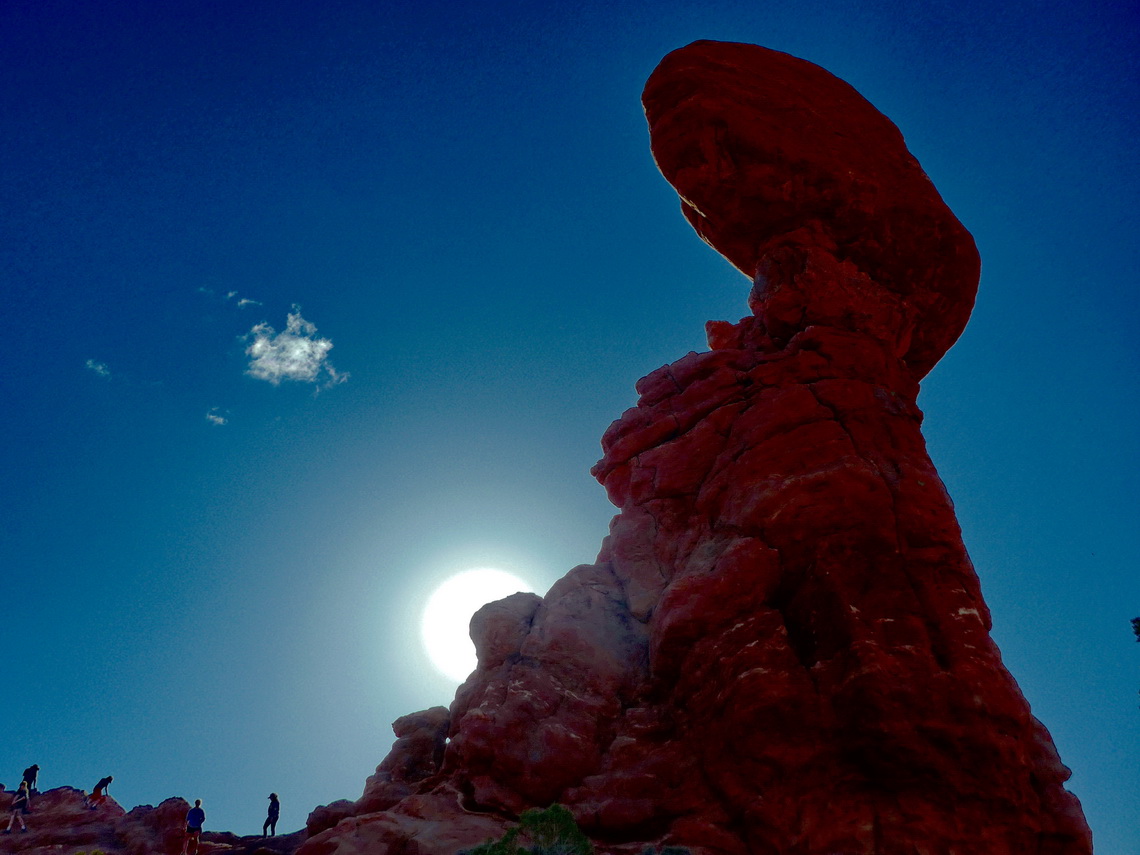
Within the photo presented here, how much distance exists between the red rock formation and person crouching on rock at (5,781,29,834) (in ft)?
63.6

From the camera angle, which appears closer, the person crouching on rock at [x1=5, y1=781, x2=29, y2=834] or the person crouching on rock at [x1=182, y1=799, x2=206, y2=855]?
the person crouching on rock at [x1=182, y1=799, x2=206, y2=855]

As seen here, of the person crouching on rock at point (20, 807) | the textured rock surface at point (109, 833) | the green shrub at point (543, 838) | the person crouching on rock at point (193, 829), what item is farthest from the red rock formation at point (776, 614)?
the person crouching on rock at point (20, 807)

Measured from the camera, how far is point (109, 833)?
A: 100ft

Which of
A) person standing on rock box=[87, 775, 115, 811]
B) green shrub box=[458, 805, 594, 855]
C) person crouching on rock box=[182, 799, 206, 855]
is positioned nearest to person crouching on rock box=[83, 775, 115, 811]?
person standing on rock box=[87, 775, 115, 811]

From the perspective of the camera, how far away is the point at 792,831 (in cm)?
1853

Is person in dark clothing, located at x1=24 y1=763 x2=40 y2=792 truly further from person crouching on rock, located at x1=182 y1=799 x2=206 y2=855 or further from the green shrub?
the green shrub

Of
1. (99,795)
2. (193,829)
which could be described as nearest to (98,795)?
(99,795)

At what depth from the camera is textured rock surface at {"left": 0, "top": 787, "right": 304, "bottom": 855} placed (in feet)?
93.5

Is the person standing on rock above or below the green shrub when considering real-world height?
above

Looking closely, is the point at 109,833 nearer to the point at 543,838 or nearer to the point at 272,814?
the point at 272,814

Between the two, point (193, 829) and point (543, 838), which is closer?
point (543, 838)

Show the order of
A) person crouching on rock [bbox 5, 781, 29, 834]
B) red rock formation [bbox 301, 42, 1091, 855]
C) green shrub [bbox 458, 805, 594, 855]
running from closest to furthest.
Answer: green shrub [bbox 458, 805, 594, 855]
red rock formation [bbox 301, 42, 1091, 855]
person crouching on rock [bbox 5, 781, 29, 834]

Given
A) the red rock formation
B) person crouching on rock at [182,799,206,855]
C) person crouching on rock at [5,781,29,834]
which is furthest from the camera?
person crouching on rock at [5,781,29,834]

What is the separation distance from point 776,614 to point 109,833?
103 feet
